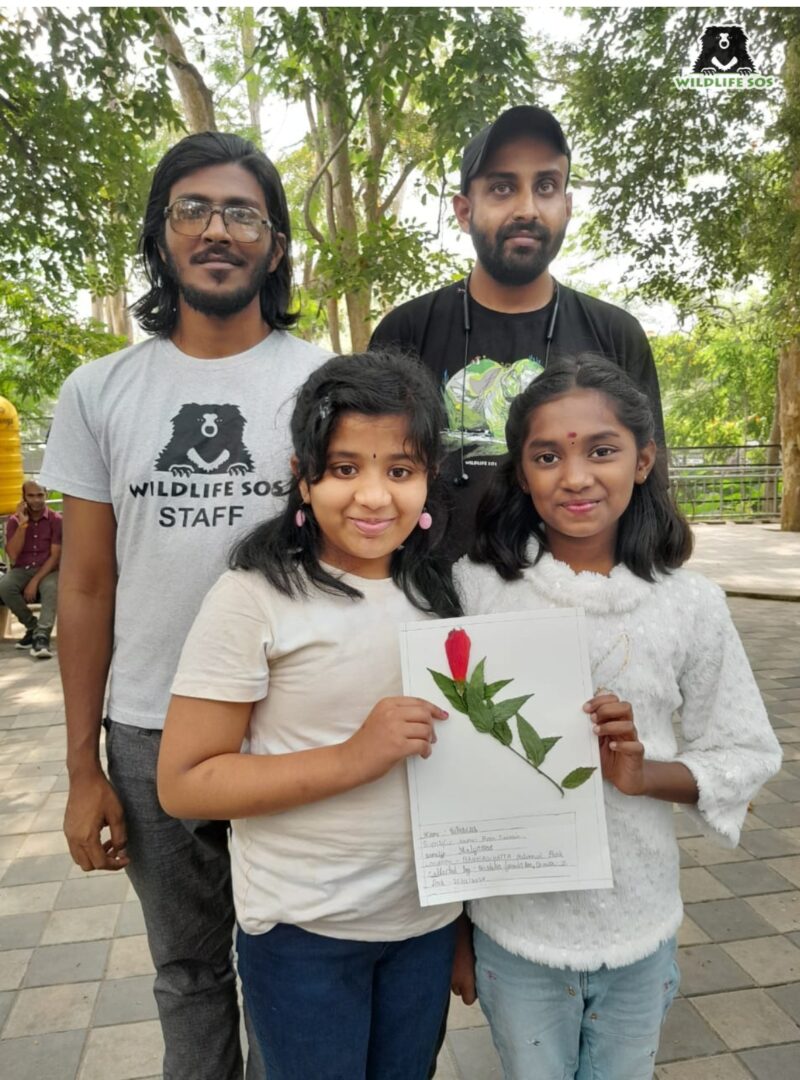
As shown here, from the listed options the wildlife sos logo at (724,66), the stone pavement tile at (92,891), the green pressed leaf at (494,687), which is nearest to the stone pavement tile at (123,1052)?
the stone pavement tile at (92,891)

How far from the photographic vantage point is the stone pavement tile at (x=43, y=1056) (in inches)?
80.8

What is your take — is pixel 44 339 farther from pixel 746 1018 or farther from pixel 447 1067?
pixel 746 1018

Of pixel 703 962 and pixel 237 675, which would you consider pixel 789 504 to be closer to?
pixel 703 962

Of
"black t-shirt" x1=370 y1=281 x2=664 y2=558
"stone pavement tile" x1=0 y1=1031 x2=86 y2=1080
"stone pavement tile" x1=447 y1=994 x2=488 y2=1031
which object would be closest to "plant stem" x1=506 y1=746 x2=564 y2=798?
"black t-shirt" x1=370 y1=281 x2=664 y2=558

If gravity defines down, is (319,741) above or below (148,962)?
above

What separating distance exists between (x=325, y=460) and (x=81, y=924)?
2347mm

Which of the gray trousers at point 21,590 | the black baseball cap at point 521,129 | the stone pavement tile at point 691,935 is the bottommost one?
the stone pavement tile at point 691,935

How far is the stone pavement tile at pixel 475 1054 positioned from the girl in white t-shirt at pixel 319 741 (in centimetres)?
108

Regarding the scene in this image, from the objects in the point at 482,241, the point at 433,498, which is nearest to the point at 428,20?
the point at 482,241

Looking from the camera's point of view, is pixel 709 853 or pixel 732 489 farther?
pixel 732 489

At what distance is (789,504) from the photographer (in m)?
11.9

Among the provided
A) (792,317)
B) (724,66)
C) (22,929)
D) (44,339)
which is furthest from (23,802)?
(792,317)

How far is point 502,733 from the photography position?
1066 millimetres

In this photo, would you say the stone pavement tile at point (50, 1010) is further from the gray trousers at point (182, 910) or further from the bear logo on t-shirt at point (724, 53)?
the bear logo on t-shirt at point (724, 53)
